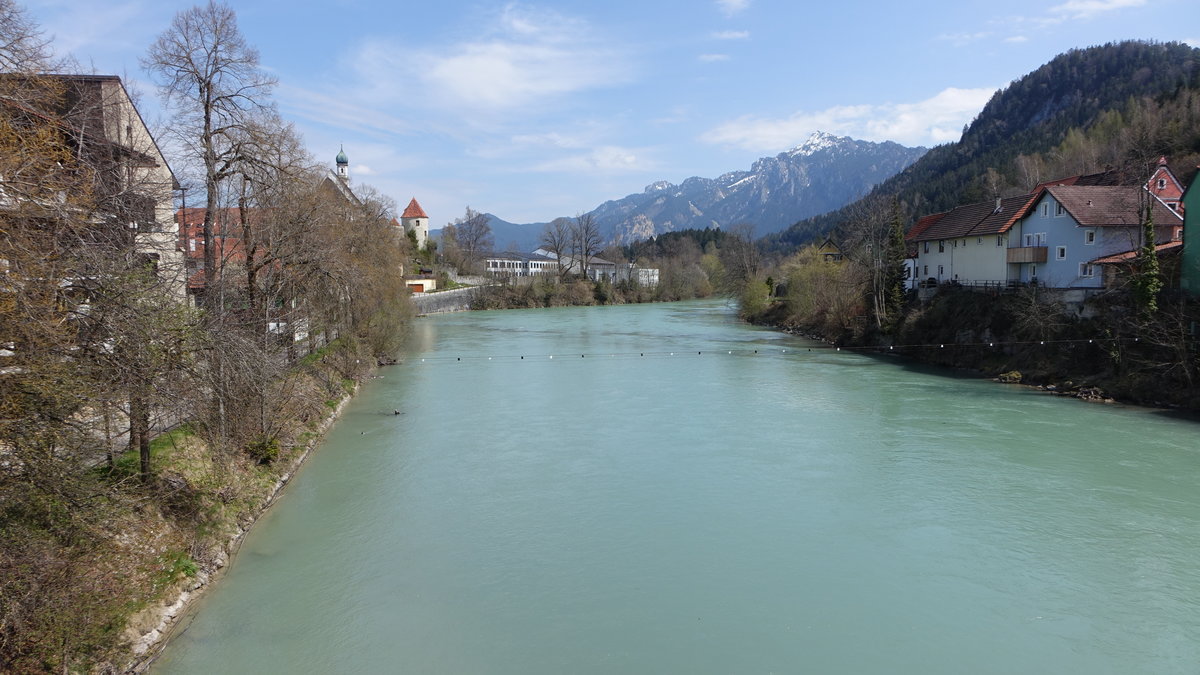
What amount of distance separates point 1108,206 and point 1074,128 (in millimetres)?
51503

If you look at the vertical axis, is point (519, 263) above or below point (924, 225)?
above

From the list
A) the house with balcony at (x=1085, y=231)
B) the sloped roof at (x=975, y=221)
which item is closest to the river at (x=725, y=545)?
the house with balcony at (x=1085, y=231)

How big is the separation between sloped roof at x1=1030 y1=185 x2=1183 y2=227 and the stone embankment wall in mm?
36376

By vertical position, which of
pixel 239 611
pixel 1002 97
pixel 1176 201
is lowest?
pixel 239 611

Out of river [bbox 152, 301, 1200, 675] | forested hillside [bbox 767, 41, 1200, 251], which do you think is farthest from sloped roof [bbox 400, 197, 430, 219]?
river [bbox 152, 301, 1200, 675]

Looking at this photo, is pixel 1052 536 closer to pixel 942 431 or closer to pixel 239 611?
pixel 942 431

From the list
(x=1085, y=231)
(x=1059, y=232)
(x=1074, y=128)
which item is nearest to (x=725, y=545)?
(x=1085, y=231)

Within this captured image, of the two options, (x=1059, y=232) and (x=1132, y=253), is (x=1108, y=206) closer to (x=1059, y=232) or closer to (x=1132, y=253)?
(x=1059, y=232)

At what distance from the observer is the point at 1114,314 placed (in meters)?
20.3

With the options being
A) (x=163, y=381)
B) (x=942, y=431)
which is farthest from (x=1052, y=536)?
(x=163, y=381)

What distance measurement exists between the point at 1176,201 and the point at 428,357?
93.4 ft

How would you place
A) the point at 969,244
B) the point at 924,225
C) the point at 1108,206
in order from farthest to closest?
the point at 924,225 < the point at 969,244 < the point at 1108,206

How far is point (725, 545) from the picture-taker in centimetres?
1005

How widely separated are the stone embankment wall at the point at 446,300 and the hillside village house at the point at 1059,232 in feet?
105
